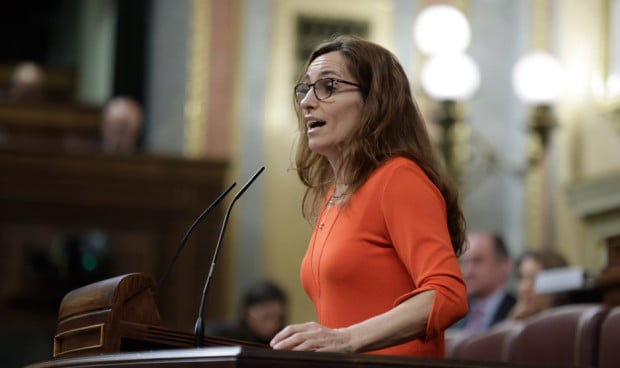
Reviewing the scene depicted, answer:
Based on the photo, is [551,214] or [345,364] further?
[551,214]

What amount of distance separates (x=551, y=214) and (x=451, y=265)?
6461mm

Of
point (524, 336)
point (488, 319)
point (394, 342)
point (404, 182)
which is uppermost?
point (404, 182)

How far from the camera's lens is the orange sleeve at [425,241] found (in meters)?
2.48

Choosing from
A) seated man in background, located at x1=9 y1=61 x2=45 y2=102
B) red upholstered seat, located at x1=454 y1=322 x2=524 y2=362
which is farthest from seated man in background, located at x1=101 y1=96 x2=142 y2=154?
red upholstered seat, located at x1=454 y1=322 x2=524 y2=362

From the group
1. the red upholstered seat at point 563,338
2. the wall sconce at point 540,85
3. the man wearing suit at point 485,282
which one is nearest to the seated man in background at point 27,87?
the wall sconce at point 540,85

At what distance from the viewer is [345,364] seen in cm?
217

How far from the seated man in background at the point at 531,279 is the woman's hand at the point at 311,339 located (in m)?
3.34

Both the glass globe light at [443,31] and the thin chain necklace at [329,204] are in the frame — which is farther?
the glass globe light at [443,31]

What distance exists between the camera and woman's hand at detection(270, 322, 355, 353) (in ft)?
7.64

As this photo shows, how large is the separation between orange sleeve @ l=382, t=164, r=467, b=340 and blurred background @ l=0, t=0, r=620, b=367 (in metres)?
Answer: 5.08

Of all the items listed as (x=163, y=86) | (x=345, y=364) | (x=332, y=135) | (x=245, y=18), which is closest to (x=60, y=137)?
(x=163, y=86)

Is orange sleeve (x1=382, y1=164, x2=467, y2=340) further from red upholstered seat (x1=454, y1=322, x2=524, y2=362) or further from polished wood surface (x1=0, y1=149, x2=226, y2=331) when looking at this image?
polished wood surface (x1=0, y1=149, x2=226, y2=331)

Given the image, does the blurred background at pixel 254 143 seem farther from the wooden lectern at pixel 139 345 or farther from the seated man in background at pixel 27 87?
the wooden lectern at pixel 139 345

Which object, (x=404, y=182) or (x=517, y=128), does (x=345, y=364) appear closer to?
(x=404, y=182)
